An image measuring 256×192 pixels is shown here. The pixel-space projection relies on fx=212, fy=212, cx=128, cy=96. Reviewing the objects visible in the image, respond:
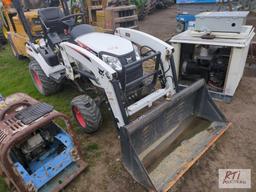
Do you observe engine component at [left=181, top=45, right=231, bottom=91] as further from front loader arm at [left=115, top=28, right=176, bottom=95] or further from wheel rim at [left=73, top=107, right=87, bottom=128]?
wheel rim at [left=73, top=107, right=87, bottom=128]

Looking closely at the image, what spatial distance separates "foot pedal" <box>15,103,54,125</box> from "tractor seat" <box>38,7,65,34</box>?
181 centimetres

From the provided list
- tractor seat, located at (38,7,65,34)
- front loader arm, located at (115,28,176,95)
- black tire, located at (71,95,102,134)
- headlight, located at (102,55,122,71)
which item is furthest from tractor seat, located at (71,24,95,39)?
black tire, located at (71,95,102,134)

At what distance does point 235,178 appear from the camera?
230cm

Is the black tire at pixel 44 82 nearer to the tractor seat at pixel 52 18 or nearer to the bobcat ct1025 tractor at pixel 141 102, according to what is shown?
the bobcat ct1025 tractor at pixel 141 102

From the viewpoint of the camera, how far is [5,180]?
241 cm

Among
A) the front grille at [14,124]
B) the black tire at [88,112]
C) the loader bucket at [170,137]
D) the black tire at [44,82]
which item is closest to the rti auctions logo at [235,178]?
the loader bucket at [170,137]

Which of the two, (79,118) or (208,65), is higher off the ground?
(208,65)

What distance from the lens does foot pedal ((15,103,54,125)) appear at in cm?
206

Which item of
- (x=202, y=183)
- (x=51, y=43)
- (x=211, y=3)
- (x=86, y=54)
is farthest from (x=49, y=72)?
(x=211, y=3)

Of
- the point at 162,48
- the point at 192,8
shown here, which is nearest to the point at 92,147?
the point at 162,48

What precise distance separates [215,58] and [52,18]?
291 cm

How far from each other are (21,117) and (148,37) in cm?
198

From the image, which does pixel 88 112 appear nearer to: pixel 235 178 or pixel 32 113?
pixel 32 113

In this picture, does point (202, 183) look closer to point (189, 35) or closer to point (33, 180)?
point (33, 180)
